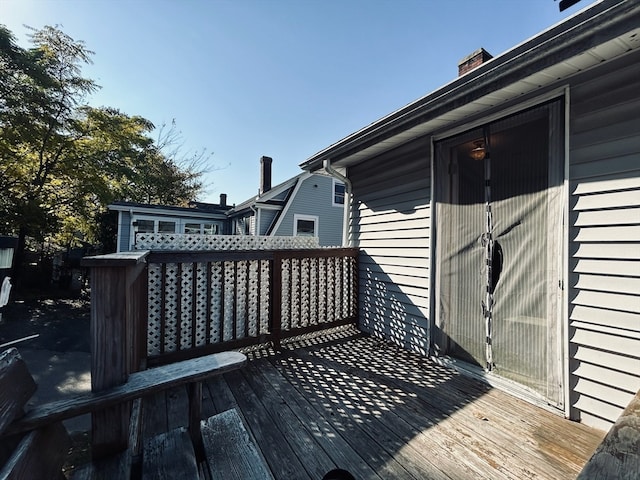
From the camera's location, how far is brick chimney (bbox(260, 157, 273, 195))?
1305 cm

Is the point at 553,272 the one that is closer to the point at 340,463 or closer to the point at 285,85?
the point at 340,463

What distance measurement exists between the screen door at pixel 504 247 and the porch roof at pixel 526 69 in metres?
0.26

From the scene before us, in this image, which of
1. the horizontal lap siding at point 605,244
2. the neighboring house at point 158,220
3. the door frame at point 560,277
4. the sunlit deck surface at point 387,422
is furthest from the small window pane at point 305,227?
the horizontal lap siding at point 605,244

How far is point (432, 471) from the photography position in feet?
5.13

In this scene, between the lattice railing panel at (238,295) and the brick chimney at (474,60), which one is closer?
the lattice railing panel at (238,295)

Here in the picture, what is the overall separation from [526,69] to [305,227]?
1023 cm

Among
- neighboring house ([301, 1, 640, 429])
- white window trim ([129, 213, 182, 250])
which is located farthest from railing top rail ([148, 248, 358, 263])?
white window trim ([129, 213, 182, 250])

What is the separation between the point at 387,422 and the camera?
6.59 feet

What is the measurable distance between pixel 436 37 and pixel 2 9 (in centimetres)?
988

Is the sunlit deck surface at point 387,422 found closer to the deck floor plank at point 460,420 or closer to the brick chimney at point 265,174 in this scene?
the deck floor plank at point 460,420

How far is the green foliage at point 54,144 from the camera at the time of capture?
7078 millimetres

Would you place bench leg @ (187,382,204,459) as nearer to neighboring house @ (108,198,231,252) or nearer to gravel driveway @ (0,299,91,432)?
gravel driveway @ (0,299,91,432)

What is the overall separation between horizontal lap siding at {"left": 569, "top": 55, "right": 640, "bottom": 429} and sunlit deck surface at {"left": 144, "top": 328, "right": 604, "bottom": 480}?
38 centimetres

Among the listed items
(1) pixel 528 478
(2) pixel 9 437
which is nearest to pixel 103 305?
(2) pixel 9 437
